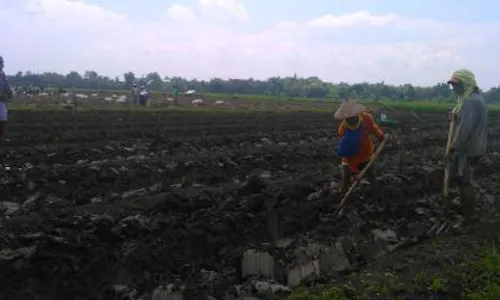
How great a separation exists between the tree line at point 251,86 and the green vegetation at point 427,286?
65.3m

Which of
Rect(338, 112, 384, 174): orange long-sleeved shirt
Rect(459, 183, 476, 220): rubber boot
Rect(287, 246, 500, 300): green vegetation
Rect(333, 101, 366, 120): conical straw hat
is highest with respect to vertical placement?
Rect(333, 101, 366, 120): conical straw hat

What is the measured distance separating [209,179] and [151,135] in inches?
277

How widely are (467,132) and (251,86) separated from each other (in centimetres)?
7170

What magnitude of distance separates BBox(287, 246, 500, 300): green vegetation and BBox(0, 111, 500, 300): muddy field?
1.77 ft

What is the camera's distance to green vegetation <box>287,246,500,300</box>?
17.5ft

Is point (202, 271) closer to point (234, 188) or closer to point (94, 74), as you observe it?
point (234, 188)

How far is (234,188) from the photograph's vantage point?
877 cm

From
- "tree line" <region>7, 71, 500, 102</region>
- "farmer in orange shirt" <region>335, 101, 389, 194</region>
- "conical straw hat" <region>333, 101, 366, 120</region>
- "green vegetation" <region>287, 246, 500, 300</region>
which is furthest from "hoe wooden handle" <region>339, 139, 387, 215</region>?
"tree line" <region>7, 71, 500, 102</region>

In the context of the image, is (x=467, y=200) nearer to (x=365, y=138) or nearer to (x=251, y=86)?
(x=365, y=138)

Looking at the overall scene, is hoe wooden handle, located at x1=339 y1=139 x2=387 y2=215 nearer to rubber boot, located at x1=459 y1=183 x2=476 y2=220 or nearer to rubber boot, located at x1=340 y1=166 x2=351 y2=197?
rubber boot, located at x1=340 y1=166 x2=351 y2=197

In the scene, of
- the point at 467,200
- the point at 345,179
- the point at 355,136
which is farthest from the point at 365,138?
the point at 467,200

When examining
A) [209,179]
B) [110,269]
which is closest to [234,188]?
[209,179]

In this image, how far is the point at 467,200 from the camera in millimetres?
8430

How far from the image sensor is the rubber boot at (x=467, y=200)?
838 cm
